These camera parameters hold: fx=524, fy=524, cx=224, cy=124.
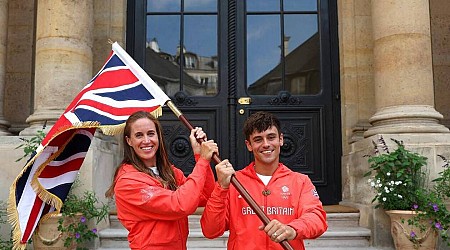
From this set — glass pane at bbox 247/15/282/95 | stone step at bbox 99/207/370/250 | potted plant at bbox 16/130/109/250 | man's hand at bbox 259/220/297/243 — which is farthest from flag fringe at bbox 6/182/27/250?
glass pane at bbox 247/15/282/95

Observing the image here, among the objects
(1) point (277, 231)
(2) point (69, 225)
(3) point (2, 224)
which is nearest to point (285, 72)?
(2) point (69, 225)

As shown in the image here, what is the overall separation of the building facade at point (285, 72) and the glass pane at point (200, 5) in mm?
54

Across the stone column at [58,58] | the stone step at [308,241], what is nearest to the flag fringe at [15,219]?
the stone step at [308,241]

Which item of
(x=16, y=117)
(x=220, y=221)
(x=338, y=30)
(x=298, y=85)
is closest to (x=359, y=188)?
(x=298, y=85)

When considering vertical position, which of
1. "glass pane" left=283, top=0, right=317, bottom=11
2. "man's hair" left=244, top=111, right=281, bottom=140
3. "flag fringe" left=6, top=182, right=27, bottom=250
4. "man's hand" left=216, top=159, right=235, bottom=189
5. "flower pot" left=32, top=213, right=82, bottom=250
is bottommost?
"flower pot" left=32, top=213, right=82, bottom=250

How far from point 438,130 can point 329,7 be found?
8.77 ft

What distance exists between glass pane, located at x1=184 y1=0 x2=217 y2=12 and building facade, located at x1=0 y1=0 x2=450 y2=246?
0.05m

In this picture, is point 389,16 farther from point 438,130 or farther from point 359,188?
point 359,188

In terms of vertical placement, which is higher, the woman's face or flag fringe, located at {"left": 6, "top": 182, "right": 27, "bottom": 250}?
the woman's face

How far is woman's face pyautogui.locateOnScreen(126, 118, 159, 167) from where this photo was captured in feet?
9.19

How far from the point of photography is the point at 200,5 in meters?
7.67

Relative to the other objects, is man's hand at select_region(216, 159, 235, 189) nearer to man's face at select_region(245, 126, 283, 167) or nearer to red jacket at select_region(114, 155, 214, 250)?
red jacket at select_region(114, 155, 214, 250)

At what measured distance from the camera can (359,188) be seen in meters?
6.29

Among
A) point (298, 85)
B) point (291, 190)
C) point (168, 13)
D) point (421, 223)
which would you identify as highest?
point (168, 13)
